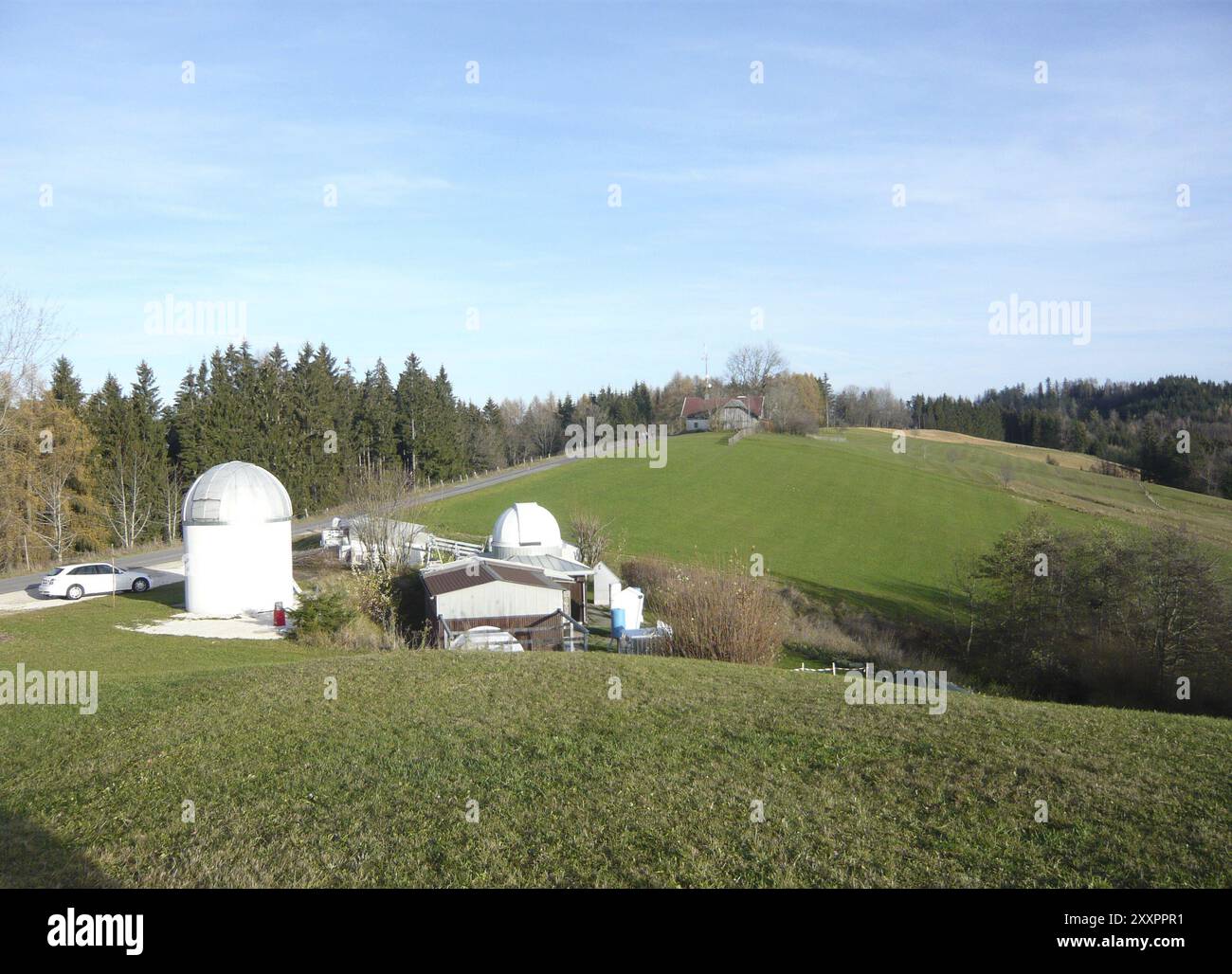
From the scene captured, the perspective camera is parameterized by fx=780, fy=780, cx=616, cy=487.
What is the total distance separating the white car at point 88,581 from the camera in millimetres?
26250

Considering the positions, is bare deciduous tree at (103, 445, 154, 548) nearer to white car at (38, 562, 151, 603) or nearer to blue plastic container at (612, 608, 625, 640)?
white car at (38, 562, 151, 603)

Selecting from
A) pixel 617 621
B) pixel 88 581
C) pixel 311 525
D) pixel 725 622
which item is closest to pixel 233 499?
pixel 88 581

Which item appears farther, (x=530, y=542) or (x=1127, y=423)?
(x=1127, y=423)

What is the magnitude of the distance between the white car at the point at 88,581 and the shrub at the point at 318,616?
36.0ft

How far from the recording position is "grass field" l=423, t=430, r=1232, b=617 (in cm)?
4075

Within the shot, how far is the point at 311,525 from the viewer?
158ft

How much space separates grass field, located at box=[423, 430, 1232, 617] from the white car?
727 inches

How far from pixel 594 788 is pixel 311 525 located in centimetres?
4506

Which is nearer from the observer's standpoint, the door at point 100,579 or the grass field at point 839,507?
the door at point 100,579

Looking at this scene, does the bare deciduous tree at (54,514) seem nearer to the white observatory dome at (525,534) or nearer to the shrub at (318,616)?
the white observatory dome at (525,534)

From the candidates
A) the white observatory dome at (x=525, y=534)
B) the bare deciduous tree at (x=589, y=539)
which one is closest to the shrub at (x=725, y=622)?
the white observatory dome at (x=525, y=534)

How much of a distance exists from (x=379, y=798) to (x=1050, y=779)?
20.1 ft

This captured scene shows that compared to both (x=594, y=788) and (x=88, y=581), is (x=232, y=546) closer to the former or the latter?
(x=88, y=581)
